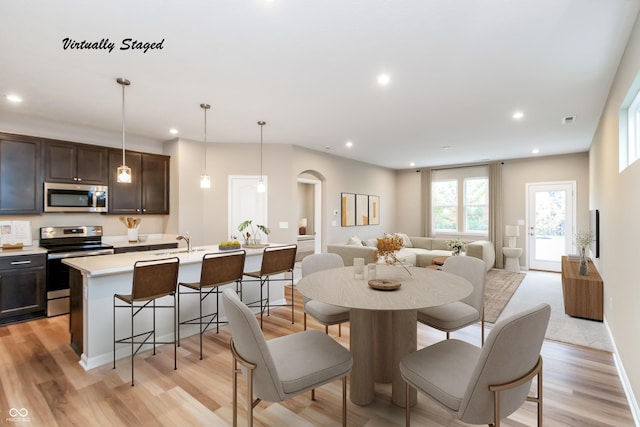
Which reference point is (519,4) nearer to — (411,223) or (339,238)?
(339,238)

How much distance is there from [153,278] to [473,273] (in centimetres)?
282

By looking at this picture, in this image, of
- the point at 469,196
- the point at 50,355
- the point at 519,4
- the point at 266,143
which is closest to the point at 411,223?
the point at 469,196

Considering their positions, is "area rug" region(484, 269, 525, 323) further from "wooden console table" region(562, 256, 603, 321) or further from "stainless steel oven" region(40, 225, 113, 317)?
"stainless steel oven" region(40, 225, 113, 317)

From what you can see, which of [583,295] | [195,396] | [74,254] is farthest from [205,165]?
[583,295]

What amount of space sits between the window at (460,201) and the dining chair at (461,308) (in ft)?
19.1

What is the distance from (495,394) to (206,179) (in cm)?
359

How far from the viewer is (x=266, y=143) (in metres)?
5.61

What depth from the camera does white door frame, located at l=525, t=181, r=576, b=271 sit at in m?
6.69

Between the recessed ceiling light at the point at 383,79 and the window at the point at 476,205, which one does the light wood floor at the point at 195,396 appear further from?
the window at the point at 476,205

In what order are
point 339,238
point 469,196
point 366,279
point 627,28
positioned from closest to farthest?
point 627,28 → point 366,279 → point 339,238 → point 469,196

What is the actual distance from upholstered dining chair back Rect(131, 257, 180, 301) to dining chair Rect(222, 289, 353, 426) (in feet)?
4.32

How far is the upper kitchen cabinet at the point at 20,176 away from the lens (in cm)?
385

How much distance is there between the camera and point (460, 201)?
324 inches

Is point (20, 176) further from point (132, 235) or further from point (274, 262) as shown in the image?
point (274, 262)
